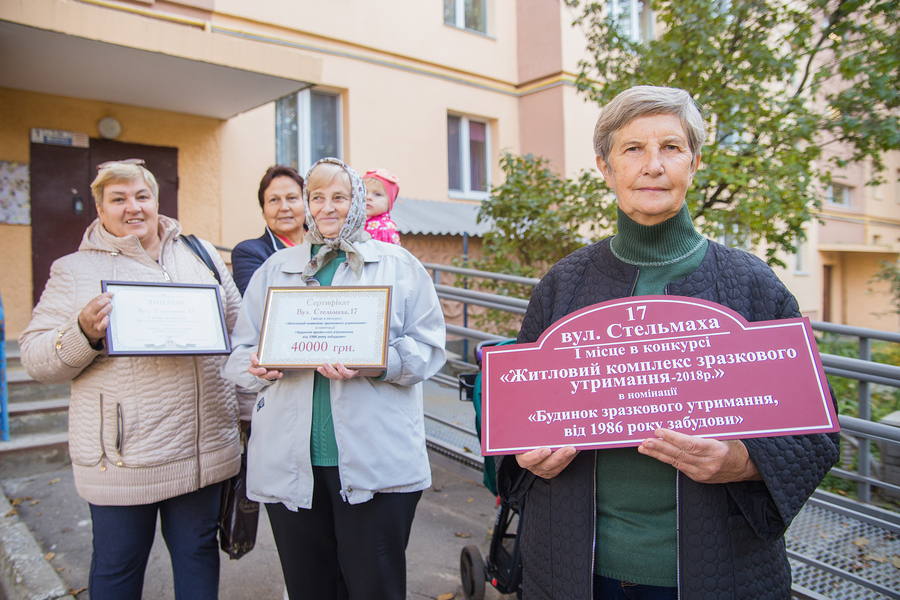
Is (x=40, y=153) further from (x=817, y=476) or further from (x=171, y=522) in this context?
(x=817, y=476)

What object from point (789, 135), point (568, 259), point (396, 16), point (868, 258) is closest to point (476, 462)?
point (568, 259)

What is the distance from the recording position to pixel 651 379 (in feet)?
4.29

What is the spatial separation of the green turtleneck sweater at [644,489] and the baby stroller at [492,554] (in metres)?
0.92

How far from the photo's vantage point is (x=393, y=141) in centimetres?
939

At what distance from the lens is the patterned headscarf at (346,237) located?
2.12 meters

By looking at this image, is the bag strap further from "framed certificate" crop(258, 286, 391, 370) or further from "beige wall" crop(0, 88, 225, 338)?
"beige wall" crop(0, 88, 225, 338)

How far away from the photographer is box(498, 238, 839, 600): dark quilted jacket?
127 centimetres

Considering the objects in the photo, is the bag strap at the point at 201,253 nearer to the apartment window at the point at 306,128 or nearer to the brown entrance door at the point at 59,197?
the brown entrance door at the point at 59,197

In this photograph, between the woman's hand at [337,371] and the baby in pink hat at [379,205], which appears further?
the baby in pink hat at [379,205]

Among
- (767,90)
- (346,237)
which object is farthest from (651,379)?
(767,90)

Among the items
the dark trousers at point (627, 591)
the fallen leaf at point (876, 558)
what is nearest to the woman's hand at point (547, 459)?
the dark trousers at point (627, 591)

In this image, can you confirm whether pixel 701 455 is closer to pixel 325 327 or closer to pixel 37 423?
pixel 325 327

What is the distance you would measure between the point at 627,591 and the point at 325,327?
121cm

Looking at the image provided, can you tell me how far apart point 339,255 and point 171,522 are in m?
1.24
